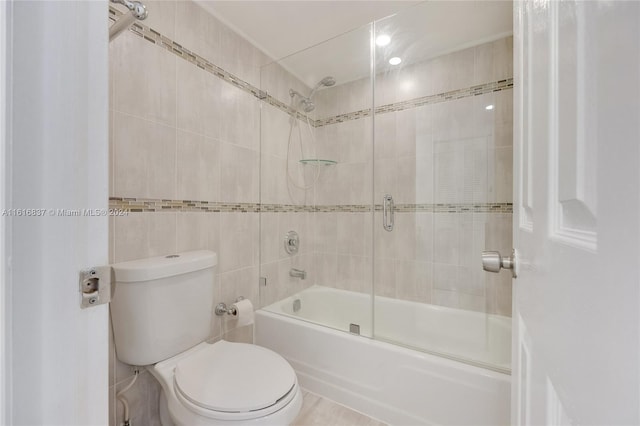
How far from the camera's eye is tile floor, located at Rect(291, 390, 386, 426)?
1365 mm

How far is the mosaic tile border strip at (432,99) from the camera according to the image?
5.18ft

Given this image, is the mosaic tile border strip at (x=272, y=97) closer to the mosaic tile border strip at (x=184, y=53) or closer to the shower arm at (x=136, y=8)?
the mosaic tile border strip at (x=184, y=53)

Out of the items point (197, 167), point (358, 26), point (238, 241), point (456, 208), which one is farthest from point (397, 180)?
point (197, 167)

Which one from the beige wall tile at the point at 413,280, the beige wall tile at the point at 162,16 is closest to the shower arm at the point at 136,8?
the beige wall tile at the point at 162,16

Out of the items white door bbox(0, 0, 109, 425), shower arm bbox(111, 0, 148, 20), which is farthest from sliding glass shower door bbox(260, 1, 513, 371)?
white door bbox(0, 0, 109, 425)

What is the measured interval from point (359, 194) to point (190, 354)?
54.4 inches

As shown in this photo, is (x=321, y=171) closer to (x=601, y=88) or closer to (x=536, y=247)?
(x=536, y=247)

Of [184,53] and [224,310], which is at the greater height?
[184,53]

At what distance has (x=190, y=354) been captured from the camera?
47.7 inches

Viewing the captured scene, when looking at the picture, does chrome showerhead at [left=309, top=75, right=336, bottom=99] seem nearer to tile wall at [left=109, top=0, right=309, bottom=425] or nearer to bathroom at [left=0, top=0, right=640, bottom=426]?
bathroom at [left=0, top=0, right=640, bottom=426]

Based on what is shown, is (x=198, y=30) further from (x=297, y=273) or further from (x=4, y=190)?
(x=297, y=273)

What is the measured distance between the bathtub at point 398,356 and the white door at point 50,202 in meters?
1.29

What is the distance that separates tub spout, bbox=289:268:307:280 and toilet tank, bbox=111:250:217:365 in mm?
883

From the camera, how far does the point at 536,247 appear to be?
1.29ft
